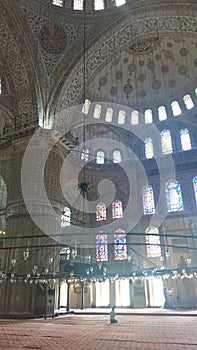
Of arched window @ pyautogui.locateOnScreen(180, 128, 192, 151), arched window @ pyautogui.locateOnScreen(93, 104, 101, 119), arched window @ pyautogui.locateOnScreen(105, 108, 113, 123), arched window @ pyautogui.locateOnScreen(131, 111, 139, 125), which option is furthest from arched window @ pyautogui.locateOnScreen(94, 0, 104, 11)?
arched window @ pyautogui.locateOnScreen(180, 128, 192, 151)

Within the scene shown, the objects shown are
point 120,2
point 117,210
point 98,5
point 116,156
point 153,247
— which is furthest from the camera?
point 116,156

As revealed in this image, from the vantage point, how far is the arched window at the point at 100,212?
17125mm

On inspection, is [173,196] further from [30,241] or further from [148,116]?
[30,241]

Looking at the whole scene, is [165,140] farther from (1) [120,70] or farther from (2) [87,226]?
(2) [87,226]

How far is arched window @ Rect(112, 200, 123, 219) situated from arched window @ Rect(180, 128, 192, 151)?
4.98 m

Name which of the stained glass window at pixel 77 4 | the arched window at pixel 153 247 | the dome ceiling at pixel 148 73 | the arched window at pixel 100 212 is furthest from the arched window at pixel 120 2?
the arched window at pixel 153 247

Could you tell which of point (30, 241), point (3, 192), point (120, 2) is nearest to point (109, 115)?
point (120, 2)

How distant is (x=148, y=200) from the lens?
53.1 feet

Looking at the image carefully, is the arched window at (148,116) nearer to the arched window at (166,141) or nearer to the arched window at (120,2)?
the arched window at (166,141)

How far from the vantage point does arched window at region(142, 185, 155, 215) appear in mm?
15891

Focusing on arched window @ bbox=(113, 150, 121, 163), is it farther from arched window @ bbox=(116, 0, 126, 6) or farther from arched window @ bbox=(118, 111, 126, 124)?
arched window @ bbox=(116, 0, 126, 6)

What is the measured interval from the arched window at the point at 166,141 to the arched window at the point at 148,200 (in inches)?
96.3

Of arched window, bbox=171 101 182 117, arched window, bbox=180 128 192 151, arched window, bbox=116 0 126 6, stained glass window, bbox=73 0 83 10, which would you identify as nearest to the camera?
arched window, bbox=116 0 126 6

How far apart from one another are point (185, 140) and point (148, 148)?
2.27 m
